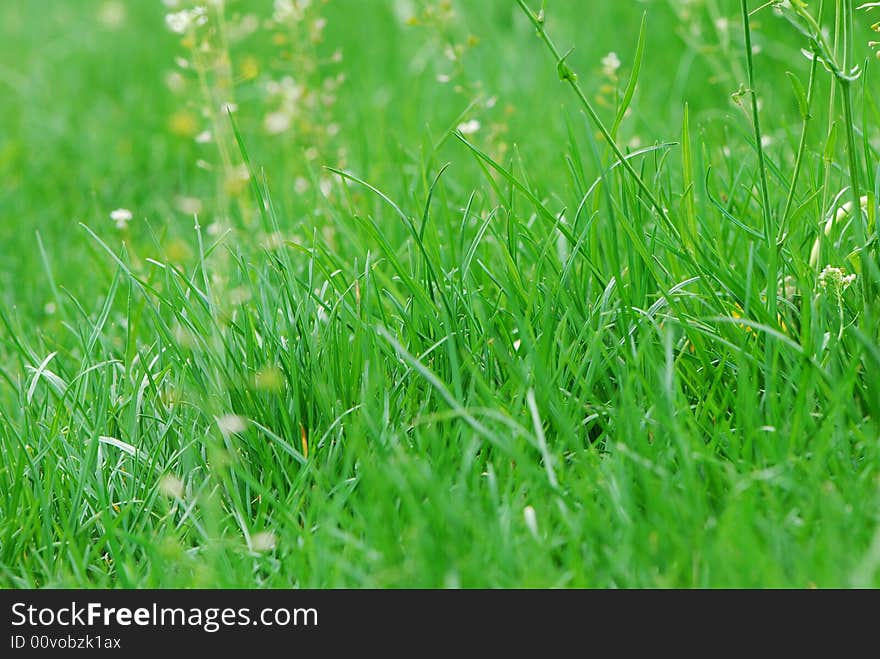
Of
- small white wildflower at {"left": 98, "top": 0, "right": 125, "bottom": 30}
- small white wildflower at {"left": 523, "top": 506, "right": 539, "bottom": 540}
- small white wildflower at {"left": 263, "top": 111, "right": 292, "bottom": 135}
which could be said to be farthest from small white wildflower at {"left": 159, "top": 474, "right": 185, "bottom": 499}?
small white wildflower at {"left": 98, "top": 0, "right": 125, "bottom": 30}

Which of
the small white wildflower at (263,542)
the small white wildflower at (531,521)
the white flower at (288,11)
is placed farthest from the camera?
the white flower at (288,11)

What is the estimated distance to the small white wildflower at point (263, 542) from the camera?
1.71 m

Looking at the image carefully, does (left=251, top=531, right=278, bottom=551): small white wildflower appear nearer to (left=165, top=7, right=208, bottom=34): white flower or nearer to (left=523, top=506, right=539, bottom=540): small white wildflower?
(left=523, top=506, right=539, bottom=540): small white wildflower

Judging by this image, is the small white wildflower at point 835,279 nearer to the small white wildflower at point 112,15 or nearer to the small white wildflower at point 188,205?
the small white wildflower at point 188,205

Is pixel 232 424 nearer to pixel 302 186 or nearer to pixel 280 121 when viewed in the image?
pixel 302 186

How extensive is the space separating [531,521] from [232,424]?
651 mm

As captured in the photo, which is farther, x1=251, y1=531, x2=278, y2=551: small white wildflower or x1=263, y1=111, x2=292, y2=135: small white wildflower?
x1=263, y1=111, x2=292, y2=135: small white wildflower

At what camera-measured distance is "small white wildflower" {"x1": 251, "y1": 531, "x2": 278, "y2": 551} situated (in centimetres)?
171

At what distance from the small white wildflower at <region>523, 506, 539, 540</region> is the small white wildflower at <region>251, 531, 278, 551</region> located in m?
0.44

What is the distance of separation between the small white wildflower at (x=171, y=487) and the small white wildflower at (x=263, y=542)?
20 centimetres

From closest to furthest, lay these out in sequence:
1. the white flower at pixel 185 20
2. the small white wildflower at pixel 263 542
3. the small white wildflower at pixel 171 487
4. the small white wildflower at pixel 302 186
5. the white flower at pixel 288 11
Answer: the small white wildflower at pixel 263 542, the small white wildflower at pixel 171 487, the white flower at pixel 185 20, the white flower at pixel 288 11, the small white wildflower at pixel 302 186

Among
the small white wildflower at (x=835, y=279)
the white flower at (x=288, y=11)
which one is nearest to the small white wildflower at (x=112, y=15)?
the white flower at (x=288, y=11)

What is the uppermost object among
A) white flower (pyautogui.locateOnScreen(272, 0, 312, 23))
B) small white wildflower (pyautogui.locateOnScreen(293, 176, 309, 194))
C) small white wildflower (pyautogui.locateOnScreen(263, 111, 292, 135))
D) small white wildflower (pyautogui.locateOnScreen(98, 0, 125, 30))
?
small white wildflower (pyautogui.locateOnScreen(98, 0, 125, 30))

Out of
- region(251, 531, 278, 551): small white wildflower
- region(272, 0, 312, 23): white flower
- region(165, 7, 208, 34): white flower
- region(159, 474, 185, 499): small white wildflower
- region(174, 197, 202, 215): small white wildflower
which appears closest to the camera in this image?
region(251, 531, 278, 551): small white wildflower
